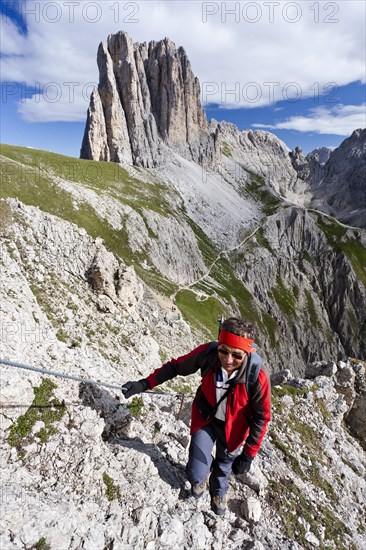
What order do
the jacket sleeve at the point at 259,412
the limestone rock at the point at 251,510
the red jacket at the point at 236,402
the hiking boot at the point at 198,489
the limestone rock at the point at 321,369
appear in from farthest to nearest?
the limestone rock at the point at 321,369 → the limestone rock at the point at 251,510 → the hiking boot at the point at 198,489 → the red jacket at the point at 236,402 → the jacket sleeve at the point at 259,412

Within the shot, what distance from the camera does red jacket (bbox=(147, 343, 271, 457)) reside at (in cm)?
839

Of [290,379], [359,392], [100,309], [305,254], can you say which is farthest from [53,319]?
[305,254]

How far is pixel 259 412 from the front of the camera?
8.41m

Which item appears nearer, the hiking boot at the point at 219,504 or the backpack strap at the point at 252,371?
the backpack strap at the point at 252,371

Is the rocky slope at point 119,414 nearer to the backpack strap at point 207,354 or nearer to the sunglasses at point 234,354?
the backpack strap at point 207,354

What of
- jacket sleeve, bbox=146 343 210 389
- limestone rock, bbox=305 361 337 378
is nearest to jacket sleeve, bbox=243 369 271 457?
jacket sleeve, bbox=146 343 210 389

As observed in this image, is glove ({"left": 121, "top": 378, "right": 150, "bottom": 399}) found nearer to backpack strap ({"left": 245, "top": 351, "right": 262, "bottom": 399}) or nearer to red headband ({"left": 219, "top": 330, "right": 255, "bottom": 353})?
red headband ({"left": 219, "top": 330, "right": 255, "bottom": 353})

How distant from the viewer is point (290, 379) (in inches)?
927

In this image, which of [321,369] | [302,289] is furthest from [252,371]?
[302,289]

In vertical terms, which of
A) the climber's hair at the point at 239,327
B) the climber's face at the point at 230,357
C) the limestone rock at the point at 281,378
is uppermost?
the climber's hair at the point at 239,327

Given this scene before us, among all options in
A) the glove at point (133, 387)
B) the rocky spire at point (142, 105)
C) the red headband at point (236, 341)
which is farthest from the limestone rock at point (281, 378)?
the rocky spire at point (142, 105)

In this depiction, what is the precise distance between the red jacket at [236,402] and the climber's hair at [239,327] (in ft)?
3.16

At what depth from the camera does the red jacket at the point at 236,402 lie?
8.39 m

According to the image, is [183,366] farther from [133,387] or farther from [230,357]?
[230,357]
